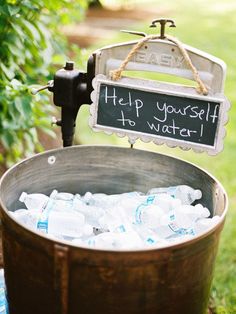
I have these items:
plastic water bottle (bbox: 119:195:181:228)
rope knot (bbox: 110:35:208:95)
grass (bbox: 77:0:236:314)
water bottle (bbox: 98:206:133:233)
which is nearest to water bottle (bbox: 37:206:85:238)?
water bottle (bbox: 98:206:133:233)

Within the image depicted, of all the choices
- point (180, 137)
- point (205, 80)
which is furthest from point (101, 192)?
point (205, 80)

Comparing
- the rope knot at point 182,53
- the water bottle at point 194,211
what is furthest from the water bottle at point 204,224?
the rope knot at point 182,53

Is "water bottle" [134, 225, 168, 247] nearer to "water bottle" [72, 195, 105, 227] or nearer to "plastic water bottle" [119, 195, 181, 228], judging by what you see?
"plastic water bottle" [119, 195, 181, 228]

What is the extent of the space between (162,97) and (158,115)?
7 centimetres

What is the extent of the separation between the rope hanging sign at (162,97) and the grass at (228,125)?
1086 mm

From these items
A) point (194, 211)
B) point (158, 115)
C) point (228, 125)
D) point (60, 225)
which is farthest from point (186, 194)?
point (228, 125)

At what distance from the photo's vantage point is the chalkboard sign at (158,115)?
1902 mm

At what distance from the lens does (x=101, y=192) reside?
2.23 metres

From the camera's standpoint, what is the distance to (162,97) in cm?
195

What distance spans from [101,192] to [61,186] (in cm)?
18

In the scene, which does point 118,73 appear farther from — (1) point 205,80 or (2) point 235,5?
(2) point 235,5

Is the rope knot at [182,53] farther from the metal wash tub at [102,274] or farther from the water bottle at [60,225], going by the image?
the water bottle at [60,225]

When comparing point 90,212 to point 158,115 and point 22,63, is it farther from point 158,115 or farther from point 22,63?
point 22,63

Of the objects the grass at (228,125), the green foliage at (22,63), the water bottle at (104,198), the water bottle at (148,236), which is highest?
the green foliage at (22,63)
